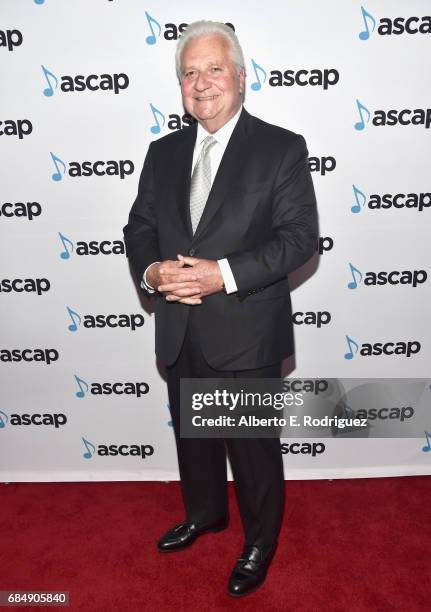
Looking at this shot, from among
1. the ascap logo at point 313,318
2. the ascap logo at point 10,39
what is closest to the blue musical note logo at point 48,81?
the ascap logo at point 10,39

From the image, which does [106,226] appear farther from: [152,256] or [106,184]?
[152,256]

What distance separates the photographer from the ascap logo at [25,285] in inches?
113

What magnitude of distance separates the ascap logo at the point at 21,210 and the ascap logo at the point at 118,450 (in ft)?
4.24

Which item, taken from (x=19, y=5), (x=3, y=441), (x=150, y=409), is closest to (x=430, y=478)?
(x=150, y=409)

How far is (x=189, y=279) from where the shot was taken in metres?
1.97

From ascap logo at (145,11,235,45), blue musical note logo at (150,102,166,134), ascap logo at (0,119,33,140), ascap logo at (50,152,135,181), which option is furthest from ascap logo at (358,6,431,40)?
ascap logo at (0,119,33,140)

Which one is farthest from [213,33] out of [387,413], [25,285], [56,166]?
[387,413]

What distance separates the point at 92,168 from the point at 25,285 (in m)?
0.71

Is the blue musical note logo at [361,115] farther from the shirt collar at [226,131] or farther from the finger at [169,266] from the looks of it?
the finger at [169,266]

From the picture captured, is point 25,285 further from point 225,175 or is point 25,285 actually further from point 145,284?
point 225,175

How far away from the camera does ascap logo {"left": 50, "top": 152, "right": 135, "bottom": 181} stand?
8.73ft

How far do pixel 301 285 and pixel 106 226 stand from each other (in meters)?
1.03

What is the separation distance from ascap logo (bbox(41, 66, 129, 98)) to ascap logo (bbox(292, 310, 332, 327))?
55.4 inches

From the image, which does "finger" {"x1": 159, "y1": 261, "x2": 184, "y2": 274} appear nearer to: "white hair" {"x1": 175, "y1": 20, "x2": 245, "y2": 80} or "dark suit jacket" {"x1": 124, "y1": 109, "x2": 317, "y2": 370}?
"dark suit jacket" {"x1": 124, "y1": 109, "x2": 317, "y2": 370}
